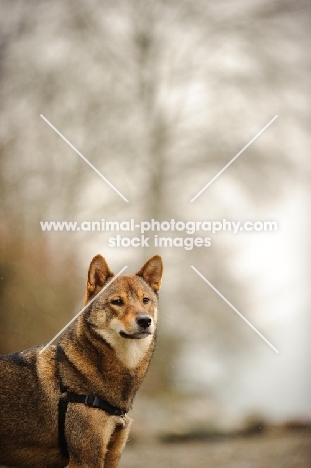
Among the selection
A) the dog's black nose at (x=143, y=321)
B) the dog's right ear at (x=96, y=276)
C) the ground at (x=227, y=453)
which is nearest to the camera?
the dog's black nose at (x=143, y=321)

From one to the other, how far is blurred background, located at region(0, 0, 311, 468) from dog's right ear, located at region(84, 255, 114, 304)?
0.33m

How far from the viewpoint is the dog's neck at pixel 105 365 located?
2252 mm

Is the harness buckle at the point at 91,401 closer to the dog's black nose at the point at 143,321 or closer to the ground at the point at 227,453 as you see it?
the dog's black nose at the point at 143,321

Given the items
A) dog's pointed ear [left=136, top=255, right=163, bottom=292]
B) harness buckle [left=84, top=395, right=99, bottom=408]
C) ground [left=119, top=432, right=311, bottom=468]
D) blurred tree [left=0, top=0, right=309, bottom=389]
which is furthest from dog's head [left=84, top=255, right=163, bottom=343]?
ground [left=119, top=432, right=311, bottom=468]

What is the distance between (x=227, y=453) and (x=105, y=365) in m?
0.90

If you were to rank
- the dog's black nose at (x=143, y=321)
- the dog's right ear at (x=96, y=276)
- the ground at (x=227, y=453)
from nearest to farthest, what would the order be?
the dog's black nose at (x=143, y=321) < the dog's right ear at (x=96, y=276) < the ground at (x=227, y=453)

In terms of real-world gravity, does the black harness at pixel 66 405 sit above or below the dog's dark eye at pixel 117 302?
below

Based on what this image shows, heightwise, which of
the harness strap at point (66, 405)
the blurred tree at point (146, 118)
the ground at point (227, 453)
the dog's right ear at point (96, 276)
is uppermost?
the blurred tree at point (146, 118)

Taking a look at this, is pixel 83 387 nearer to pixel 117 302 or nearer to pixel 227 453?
pixel 117 302

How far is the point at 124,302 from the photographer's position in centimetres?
225

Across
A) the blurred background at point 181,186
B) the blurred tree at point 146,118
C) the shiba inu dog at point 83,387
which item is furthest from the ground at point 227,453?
the shiba inu dog at point 83,387

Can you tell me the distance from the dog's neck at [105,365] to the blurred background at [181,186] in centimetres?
43

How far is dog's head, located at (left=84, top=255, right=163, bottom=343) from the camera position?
219cm

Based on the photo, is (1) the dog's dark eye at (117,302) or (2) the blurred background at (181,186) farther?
(2) the blurred background at (181,186)
